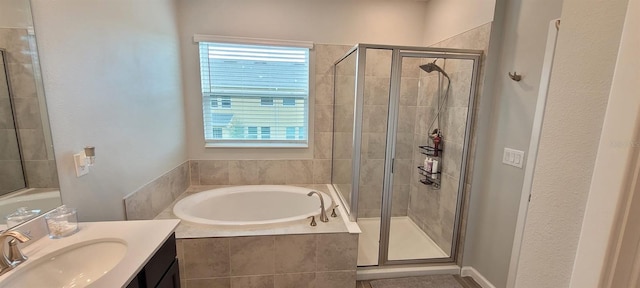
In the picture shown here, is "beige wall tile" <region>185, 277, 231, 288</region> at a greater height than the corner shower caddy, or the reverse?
the corner shower caddy

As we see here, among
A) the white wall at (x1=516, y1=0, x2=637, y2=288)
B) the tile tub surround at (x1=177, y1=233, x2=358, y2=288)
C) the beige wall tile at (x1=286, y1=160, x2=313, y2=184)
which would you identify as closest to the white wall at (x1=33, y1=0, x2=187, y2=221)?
the tile tub surround at (x1=177, y1=233, x2=358, y2=288)

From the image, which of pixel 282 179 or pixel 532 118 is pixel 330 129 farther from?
pixel 532 118

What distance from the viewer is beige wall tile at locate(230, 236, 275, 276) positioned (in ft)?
5.97

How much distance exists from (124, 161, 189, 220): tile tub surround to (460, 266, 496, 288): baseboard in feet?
8.79

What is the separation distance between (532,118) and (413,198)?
154cm

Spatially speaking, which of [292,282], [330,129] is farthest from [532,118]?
[292,282]

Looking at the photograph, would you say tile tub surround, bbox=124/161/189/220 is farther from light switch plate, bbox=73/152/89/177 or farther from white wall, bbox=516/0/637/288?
white wall, bbox=516/0/637/288

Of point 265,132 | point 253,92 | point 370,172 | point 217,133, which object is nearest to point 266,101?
point 253,92

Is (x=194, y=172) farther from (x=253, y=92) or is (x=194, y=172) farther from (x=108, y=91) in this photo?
(x=108, y=91)

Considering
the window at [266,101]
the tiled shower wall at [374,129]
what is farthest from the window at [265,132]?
the tiled shower wall at [374,129]

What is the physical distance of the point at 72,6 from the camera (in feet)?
4.24

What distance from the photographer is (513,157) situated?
5.94ft

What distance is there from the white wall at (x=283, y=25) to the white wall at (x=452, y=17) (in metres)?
0.13

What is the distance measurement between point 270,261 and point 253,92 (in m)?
1.74
